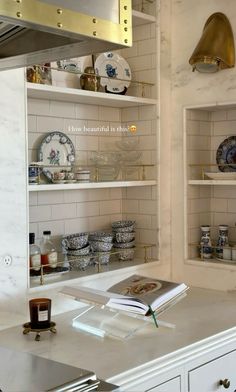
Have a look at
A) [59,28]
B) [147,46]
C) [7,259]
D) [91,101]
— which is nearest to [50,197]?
[91,101]

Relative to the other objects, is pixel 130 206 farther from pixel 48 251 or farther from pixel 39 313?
pixel 39 313

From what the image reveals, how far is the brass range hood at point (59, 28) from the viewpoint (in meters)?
1.41

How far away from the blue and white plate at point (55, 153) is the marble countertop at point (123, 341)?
711 mm

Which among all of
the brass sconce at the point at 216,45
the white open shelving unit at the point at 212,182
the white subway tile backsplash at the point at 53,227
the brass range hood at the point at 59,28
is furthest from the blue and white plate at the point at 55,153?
the brass range hood at the point at 59,28

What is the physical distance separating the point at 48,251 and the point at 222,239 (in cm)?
95

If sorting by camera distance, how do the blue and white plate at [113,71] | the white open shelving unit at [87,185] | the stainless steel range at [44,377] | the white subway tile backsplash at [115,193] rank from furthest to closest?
1. the white subway tile backsplash at [115,193]
2. the blue and white plate at [113,71]
3. the white open shelving unit at [87,185]
4. the stainless steel range at [44,377]

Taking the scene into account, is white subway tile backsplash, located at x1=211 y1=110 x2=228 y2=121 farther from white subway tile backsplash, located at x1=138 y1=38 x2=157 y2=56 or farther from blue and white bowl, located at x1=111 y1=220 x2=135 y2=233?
blue and white bowl, located at x1=111 y1=220 x2=135 y2=233

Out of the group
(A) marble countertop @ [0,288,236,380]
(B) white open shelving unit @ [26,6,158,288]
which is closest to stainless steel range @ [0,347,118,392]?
(A) marble countertop @ [0,288,236,380]

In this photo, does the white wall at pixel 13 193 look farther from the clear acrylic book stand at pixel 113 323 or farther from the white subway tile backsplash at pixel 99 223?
the white subway tile backsplash at pixel 99 223

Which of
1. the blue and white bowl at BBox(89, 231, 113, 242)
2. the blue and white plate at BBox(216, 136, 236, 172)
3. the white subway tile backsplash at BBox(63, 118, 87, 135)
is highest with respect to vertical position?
the white subway tile backsplash at BBox(63, 118, 87, 135)

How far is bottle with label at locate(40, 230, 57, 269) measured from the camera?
269cm

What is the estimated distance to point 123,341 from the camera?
2197 millimetres

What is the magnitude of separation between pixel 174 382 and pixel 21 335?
63 cm

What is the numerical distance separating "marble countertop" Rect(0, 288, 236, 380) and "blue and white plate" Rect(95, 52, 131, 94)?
1210 millimetres
